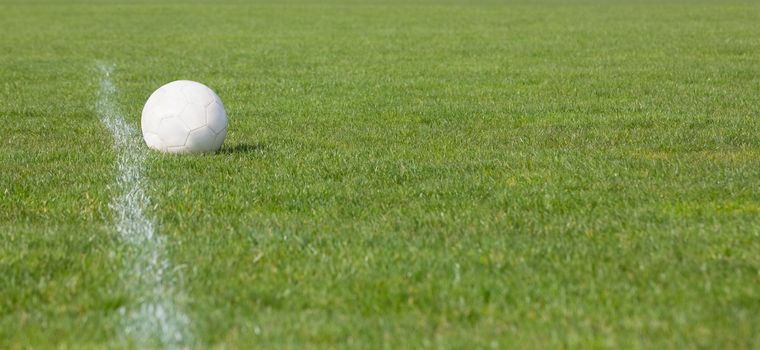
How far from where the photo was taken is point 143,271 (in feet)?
18.6

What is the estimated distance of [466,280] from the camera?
5.37 meters

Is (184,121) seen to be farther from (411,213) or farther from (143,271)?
(143,271)

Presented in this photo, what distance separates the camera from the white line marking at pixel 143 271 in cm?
473

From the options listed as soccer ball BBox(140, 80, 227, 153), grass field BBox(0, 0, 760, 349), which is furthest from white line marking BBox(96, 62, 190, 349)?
soccer ball BBox(140, 80, 227, 153)

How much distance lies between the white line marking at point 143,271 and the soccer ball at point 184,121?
10.5 inches

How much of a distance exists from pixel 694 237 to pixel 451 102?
7.51 metres

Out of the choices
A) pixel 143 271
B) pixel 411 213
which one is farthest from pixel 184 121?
pixel 143 271

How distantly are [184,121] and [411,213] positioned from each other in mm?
2995

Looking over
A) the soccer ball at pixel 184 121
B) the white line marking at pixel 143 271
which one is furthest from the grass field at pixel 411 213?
the soccer ball at pixel 184 121

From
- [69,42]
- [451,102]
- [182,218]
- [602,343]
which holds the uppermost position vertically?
[602,343]

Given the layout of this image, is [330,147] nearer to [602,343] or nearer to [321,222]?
[321,222]

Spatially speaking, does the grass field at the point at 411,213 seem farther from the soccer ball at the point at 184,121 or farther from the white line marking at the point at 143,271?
the soccer ball at the point at 184,121

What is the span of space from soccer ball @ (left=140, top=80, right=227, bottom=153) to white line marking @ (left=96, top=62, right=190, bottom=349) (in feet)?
0.88

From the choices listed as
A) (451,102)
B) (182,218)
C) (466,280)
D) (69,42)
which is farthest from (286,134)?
(69,42)
